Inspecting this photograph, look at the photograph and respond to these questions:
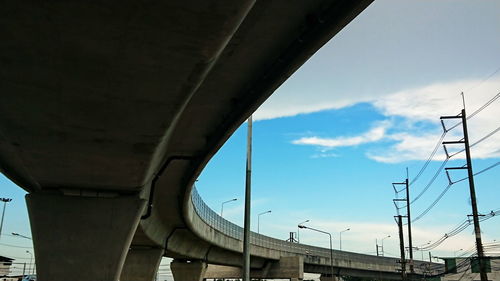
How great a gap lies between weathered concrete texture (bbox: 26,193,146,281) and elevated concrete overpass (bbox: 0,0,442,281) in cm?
3

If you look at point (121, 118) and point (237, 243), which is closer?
point (121, 118)

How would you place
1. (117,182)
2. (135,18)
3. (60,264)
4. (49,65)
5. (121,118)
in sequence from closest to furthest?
1. (135,18)
2. (49,65)
3. (121,118)
4. (117,182)
5. (60,264)

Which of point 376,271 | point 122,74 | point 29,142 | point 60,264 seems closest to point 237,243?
point 60,264

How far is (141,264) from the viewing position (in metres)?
34.8

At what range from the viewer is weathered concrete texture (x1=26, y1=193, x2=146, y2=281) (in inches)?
557

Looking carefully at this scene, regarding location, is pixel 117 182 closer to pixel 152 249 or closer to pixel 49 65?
pixel 49 65

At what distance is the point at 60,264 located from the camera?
14273 mm

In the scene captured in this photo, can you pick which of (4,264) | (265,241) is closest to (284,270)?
(265,241)

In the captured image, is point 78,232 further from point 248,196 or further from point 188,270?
point 188,270

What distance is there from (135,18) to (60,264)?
35.7 feet

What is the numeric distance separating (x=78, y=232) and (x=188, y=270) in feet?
109

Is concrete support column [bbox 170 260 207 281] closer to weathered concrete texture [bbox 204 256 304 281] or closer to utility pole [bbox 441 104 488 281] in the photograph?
weathered concrete texture [bbox 204 256 304 281]

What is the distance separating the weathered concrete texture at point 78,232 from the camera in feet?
46.4

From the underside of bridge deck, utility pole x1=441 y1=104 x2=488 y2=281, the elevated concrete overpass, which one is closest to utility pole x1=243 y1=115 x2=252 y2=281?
the elevated concrete overpass
